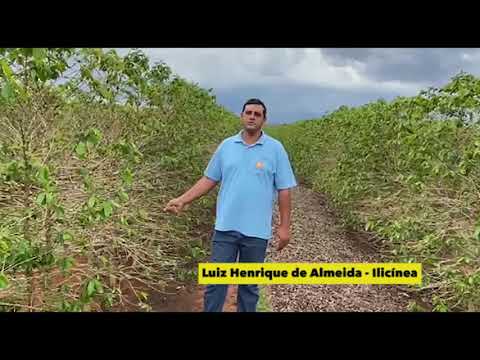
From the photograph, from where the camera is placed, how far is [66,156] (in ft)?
13.2

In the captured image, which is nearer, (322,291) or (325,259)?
(322,291)

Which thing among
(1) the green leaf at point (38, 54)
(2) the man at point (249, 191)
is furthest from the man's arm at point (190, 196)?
(1) the green leaf at point (38, 54)

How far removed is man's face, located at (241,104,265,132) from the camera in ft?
11.3

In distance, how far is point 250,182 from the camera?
11.6 ft

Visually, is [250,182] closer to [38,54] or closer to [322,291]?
[38,54]

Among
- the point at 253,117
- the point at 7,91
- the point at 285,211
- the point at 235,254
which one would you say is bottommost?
the point at 235,254

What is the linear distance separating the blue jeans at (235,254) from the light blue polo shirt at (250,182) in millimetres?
51

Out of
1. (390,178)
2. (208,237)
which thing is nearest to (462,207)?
(390,178)

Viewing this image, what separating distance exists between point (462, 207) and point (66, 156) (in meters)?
3.36

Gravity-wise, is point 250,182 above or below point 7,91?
below

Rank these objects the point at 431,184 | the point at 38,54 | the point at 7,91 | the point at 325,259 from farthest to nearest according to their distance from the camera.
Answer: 1. the point at 325,259
2. the point at 431,184
3. the point at 38,54
4. the point at 7,91

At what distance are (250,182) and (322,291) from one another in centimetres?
263

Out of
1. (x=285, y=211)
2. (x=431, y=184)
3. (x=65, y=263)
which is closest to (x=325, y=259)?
(x=431, y=184)

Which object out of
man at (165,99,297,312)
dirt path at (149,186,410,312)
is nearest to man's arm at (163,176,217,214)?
man at (165,99,297,312)
